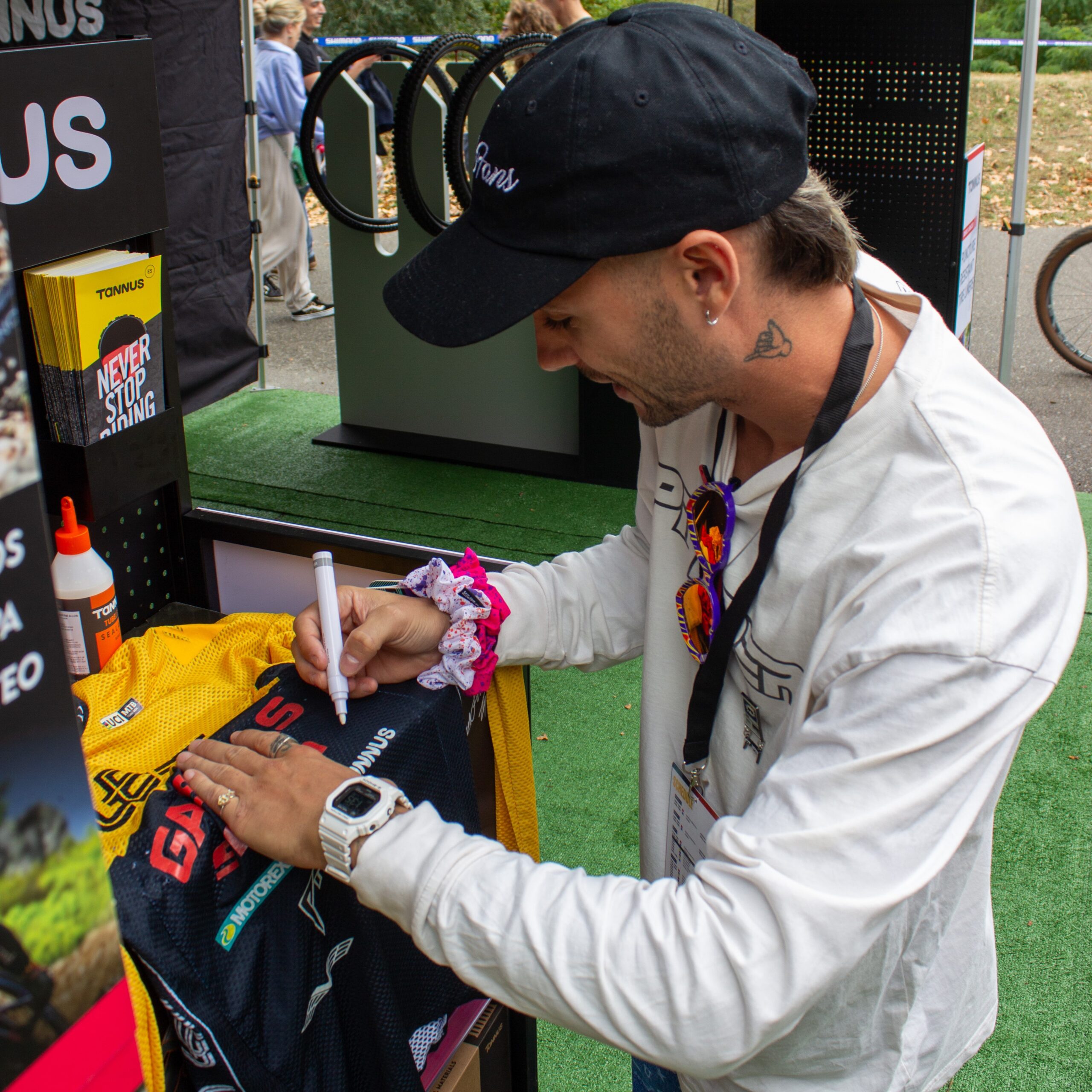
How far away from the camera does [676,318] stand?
1.00 m

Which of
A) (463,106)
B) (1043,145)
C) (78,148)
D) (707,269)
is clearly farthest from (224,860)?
(1043,145)

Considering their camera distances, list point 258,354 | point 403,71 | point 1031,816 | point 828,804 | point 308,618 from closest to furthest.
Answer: point 828,804
point 308,618
point 1031,816
point 403,71
point 258,354

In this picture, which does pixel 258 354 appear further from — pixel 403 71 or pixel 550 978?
pixel 550 978

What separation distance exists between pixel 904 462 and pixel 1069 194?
11.3 m

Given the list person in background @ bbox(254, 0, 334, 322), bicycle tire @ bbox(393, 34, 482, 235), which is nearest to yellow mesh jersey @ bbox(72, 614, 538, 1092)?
bicycle tire @ bbox(393, 34, 482, 235)

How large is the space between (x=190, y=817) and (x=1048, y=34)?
16364mm

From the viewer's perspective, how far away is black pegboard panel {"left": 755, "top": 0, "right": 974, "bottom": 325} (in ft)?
11.6

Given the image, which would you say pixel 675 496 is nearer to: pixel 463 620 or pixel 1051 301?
pixel 463 620

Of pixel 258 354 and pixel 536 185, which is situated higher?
pixel 536 185

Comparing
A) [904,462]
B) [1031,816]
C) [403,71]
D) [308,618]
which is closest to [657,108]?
[904,462]

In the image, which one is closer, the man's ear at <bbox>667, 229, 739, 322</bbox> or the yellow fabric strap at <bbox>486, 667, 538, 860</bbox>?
the man's ear at <bbox>667, 229, 739, 322</bbox>

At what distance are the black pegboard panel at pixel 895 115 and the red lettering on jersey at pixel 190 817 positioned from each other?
131 inches

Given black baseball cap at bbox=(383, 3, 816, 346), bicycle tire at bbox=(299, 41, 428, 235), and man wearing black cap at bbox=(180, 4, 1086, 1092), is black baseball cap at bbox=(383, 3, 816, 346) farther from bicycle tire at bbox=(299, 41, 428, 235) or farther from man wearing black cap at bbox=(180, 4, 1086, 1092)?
bicycle tire at bbox=(299, 41, 428, 235)

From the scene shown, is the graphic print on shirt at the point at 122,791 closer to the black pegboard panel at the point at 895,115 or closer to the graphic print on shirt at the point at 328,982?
the graphic print on shirt at the point at 328,982
